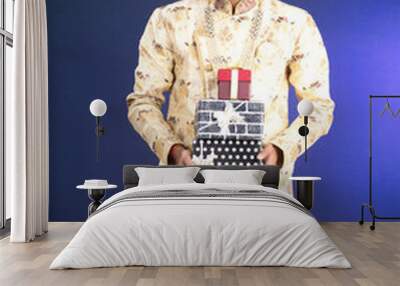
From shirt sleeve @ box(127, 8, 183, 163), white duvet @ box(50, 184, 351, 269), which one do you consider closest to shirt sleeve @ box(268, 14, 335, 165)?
shirt sleeve @ box(127, 8, 183, 163)

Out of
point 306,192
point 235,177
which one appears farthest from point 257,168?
point 306,192

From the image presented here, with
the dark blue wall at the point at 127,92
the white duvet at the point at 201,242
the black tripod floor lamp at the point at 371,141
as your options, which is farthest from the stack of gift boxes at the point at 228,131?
the white duvet at the point at 201,242

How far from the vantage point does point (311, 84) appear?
743 cm

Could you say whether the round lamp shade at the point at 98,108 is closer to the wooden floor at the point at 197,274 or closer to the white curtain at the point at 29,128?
the white curtain at the point at 29,128

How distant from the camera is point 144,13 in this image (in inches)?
293

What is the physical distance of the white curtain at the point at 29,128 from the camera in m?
5.82

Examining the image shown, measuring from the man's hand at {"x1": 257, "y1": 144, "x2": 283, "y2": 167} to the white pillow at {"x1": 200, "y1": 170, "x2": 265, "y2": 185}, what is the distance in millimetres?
580

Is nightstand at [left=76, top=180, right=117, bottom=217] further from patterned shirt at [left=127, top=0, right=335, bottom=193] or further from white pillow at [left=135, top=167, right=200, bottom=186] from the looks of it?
patterned shirt at [left=127, top=0, right=335, bottom=193]

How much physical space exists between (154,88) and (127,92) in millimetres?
366

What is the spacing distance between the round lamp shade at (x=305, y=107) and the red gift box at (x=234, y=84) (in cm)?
71

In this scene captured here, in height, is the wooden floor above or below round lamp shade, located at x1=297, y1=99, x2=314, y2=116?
below

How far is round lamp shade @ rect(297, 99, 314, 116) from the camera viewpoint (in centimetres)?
710

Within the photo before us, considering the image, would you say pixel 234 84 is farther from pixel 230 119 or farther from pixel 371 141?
pixel 371 141

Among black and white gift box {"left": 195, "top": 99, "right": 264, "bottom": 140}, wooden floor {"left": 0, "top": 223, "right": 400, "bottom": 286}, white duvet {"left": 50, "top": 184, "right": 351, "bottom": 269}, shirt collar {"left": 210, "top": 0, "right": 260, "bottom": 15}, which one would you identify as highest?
shirt collar {"left": 210, "top": 0, "right": 260, "bottom": 15}
